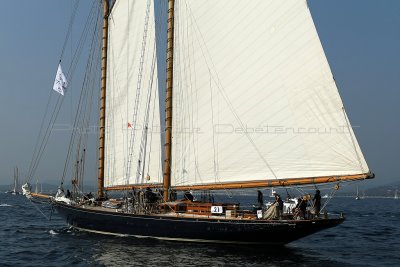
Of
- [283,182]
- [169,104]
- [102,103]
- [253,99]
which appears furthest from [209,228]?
[102,103]

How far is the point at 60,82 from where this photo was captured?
44500mm

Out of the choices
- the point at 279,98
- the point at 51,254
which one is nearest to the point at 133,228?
the point at 51,254

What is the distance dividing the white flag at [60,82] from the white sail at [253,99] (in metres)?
14.1

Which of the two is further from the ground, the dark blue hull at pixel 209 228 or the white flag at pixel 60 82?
the white flag at pixel 60 82

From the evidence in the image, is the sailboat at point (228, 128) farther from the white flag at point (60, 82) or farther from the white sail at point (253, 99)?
the white flag at point (60, 82)

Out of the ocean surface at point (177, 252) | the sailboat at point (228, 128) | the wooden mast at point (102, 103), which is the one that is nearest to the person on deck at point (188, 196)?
the sailboat at point (228, 128)

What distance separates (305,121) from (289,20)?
648 centimetres

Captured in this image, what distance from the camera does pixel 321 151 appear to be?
27297mm

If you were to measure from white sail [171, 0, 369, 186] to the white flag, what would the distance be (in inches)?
555

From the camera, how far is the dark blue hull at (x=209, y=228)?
1129 inches

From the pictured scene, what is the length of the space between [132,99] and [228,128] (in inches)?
465

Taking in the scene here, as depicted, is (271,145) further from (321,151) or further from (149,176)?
(149,176)

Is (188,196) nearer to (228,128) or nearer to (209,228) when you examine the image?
(209,228)

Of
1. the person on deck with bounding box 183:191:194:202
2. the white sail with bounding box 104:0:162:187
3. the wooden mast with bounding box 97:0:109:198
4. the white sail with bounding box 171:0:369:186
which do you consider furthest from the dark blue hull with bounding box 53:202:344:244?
Answer: the wooden mast with bounding box 97:0:109:198
